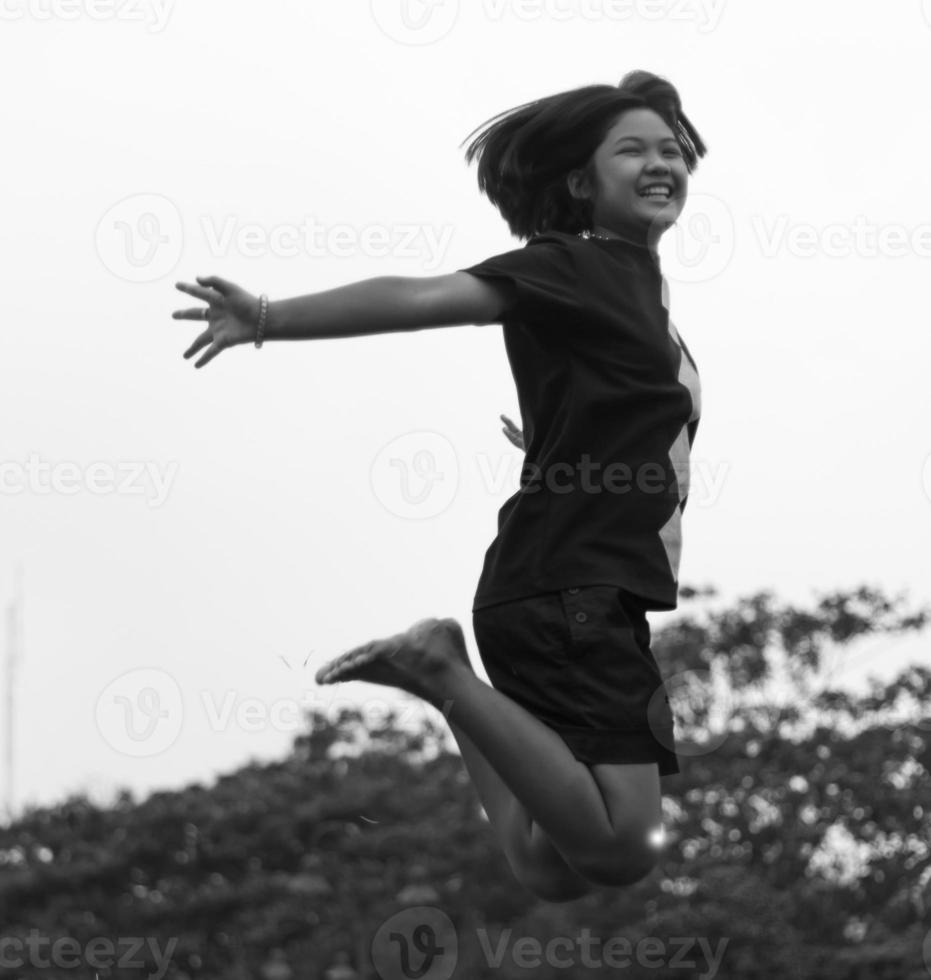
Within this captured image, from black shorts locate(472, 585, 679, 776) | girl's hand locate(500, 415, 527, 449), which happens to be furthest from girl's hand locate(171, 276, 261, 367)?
girl's hand locate(500, 415, 527, 449)

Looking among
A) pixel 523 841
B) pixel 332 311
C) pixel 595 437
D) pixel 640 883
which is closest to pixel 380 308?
pixel 332 311

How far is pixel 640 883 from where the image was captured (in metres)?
10.7

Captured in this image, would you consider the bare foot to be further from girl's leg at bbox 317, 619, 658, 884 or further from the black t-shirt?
the black t-shirt

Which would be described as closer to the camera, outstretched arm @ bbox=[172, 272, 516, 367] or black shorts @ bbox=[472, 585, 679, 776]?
outstretched arm @ bbox=[172, 272, 516, 367]

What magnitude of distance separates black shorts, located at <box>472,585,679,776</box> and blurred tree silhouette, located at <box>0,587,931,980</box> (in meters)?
7.13

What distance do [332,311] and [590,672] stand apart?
0.83 meters

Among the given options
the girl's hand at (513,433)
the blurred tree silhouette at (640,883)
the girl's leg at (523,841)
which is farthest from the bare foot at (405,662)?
the blurred tree silhouette at (640,883)

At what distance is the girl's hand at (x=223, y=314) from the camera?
2.78 metres

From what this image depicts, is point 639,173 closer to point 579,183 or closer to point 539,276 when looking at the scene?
point 579,183

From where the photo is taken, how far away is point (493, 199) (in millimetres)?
3525

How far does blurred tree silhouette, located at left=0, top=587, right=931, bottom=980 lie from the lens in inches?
400

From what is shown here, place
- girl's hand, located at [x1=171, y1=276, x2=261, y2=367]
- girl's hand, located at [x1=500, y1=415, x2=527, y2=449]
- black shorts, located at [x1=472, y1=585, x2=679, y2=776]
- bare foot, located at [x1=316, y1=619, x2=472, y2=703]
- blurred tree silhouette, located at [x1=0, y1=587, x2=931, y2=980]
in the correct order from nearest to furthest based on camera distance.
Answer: girl's hand, located at [x1=171, y1=276, x2=261, y2=367], bare foot, located at [x1=316, y1=619, x2=472, y2=703], black shorts, located at [x1=472, y1=585, x2=679, y2=776], girl's hand, located at [x1=500, y1=415, x2=527, y2=449], blurred tree silhouette, located at [x1=0, y1=587, x2=931, y2=980]

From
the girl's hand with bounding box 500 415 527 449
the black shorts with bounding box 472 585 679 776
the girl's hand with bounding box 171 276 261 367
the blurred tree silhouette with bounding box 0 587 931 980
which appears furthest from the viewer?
the blurred tree silhouette with bounding box 0 587 931 980

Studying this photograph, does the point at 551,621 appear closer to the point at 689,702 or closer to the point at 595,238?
the point at 595,238
